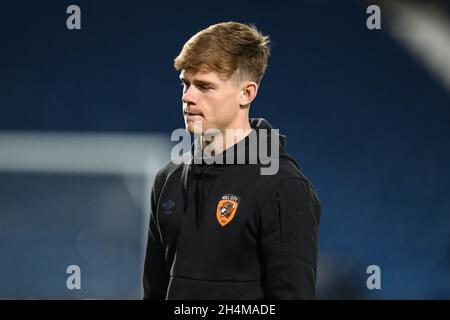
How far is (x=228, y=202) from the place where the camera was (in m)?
1.06

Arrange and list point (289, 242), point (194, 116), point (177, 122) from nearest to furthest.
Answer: point (289, 242) < point (194, 116) < point (177, 122)

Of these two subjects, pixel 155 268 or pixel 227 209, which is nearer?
pixel 227 209

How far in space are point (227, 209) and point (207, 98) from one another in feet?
0.63

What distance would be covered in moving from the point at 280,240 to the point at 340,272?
1881 millimetres

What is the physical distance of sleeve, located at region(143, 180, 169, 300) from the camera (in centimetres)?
117

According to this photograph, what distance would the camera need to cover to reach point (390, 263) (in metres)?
2.91

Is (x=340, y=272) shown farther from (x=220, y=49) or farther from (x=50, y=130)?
(x=220, y=49)

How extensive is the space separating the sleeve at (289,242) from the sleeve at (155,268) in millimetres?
236

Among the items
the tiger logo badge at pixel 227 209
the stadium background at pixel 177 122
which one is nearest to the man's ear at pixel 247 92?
the tiger logo badge at pixel 227 209

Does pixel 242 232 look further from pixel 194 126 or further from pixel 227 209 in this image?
pixel 194 126

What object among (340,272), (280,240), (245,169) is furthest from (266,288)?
(340,272)

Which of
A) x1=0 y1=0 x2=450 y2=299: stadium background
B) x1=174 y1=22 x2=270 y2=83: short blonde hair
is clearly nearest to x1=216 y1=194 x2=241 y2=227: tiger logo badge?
x1=174 y1=22 x2=270 y2=83: short blonde hair

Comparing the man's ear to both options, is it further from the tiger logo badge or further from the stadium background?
the stadium background

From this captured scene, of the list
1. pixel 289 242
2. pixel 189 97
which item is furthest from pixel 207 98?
pixel 289 242
